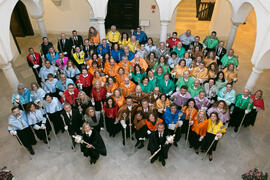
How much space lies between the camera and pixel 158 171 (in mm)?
6895

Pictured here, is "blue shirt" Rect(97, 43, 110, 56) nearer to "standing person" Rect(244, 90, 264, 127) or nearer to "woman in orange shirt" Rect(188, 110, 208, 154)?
"woman in orange shirt" Rect(188, 110, 208, 154)

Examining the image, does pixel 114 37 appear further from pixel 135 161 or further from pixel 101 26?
pixel 135 161

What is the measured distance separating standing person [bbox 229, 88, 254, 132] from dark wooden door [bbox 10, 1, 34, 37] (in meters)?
12.8

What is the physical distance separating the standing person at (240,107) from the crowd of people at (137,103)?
3 centimetres

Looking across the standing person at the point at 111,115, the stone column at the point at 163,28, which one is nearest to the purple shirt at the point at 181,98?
the standing person at the point at 111,115

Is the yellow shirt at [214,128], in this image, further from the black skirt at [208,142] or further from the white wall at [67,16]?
the white wall at [67,16]

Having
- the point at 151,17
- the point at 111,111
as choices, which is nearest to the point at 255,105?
the point at 111,111

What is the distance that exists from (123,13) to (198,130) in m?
9.92

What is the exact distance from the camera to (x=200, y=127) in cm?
684

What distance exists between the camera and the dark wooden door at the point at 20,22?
13.6m

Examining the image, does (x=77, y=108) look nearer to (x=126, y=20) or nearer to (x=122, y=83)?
(x=122, y=83)

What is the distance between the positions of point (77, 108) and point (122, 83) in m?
1.79

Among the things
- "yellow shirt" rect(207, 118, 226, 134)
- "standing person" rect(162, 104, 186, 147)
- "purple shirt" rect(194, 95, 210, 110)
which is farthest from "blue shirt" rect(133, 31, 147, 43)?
"yellow shirt" rect(207, 118, 226, 134)

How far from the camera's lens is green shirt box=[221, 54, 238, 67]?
9219mm
